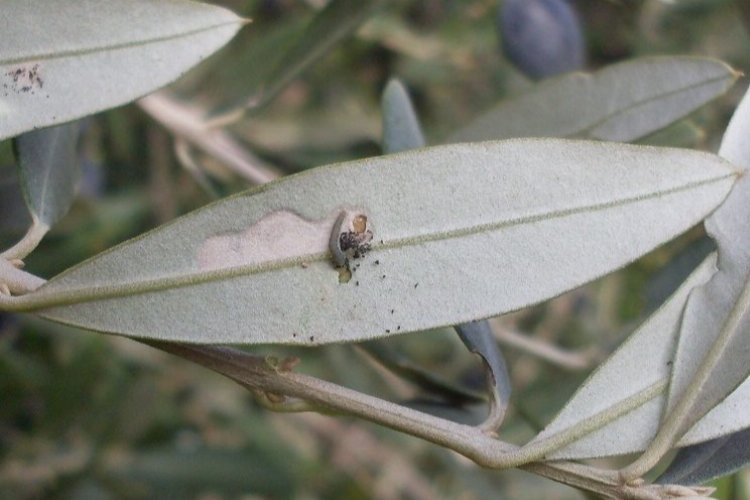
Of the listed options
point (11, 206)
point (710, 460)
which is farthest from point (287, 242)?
point (11, 206)

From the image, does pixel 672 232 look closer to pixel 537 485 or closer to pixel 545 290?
pixel 545 290

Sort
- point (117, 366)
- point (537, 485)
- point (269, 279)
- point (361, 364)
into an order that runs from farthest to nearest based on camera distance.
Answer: point (537, 485) → point (361, 364) → point (117, 366) → point (269, 279)

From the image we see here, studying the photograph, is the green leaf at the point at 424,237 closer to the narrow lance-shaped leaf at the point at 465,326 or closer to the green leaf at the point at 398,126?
the narrow lance-shaped leaf at the point at 465,326

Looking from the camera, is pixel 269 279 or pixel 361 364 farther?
pixel 361 364

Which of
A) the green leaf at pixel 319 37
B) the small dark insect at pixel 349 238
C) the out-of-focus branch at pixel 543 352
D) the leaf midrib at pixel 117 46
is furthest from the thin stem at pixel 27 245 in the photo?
the out-of-focus branch at pixel 543 352

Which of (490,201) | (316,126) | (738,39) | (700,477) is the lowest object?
(700,477)

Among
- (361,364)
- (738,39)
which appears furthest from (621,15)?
(361,364)
